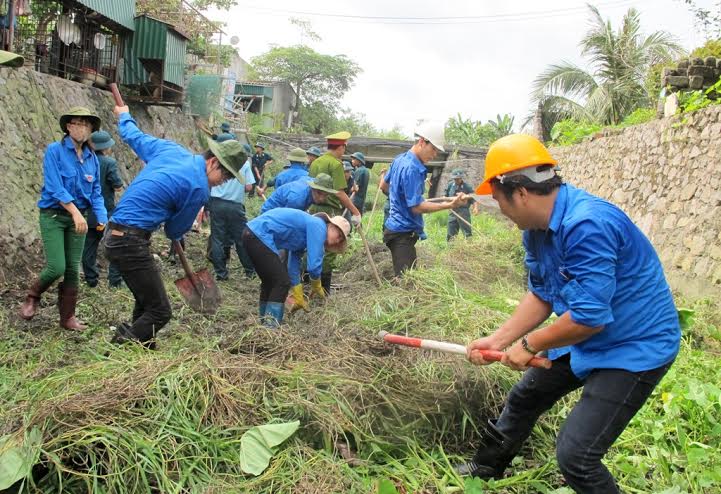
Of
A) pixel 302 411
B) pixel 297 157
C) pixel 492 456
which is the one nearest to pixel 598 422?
pixel 492 456

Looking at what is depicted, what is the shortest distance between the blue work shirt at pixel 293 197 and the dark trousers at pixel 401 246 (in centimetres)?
112

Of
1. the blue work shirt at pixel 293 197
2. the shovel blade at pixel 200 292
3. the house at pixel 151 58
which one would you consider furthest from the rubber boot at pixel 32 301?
the house at pixel 151 58

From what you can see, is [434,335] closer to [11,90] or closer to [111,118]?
[11,90]

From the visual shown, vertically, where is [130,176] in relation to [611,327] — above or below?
below

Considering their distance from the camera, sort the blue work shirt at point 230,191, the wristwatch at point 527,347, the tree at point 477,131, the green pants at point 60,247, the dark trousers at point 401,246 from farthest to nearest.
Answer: the tree at point 477,131 → the blue work shirt at point 230,191 → the dark trousers at point 401,246 → the green pants at point 60,247 → the wristwatch at point 527,347

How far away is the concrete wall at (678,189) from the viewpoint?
6.51 meters

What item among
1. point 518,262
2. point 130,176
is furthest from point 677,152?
point 130,176

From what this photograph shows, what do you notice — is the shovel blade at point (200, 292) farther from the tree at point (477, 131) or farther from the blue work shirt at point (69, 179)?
the tree at point (477, 131)

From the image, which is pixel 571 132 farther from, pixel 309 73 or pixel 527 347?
pixel 309 73

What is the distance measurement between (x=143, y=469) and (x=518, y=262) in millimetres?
7566

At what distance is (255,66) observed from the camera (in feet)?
126

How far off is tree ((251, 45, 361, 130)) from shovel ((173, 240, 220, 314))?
106ft

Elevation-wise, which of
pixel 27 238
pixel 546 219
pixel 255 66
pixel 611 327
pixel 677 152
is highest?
pixel 255 66

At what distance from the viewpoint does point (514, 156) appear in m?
2.30
